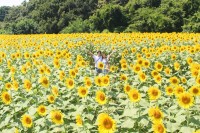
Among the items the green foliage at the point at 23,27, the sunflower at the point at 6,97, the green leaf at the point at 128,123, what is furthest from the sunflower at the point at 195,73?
the green foliage at the point at 23,27

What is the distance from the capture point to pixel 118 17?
40094 mm

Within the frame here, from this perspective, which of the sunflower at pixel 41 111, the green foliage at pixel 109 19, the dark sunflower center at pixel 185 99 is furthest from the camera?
the green foliage at pixel 109 19

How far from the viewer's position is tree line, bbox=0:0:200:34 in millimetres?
34500

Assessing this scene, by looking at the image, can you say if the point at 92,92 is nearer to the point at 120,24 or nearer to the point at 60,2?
the point at 120,24

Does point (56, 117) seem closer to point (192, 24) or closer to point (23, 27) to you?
point (192, 24)

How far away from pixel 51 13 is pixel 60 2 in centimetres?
274

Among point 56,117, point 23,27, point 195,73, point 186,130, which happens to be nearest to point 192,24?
point 23,27

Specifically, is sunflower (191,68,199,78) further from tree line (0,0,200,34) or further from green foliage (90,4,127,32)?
green foliage (90,4,127,32)

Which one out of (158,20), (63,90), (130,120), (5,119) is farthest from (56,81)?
(158,20)

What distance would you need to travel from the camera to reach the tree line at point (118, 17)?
3450 cm

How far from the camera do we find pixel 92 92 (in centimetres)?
641

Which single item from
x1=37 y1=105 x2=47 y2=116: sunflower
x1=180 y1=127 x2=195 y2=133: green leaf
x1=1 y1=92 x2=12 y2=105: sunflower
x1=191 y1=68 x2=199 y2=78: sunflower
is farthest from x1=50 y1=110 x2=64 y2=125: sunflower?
x1=191 y1=68 x2=199 y2=78: sunflower

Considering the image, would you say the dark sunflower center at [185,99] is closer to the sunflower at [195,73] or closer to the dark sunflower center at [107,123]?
the dark sunflower center at [107,123]

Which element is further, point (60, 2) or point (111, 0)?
point (111, 0)
